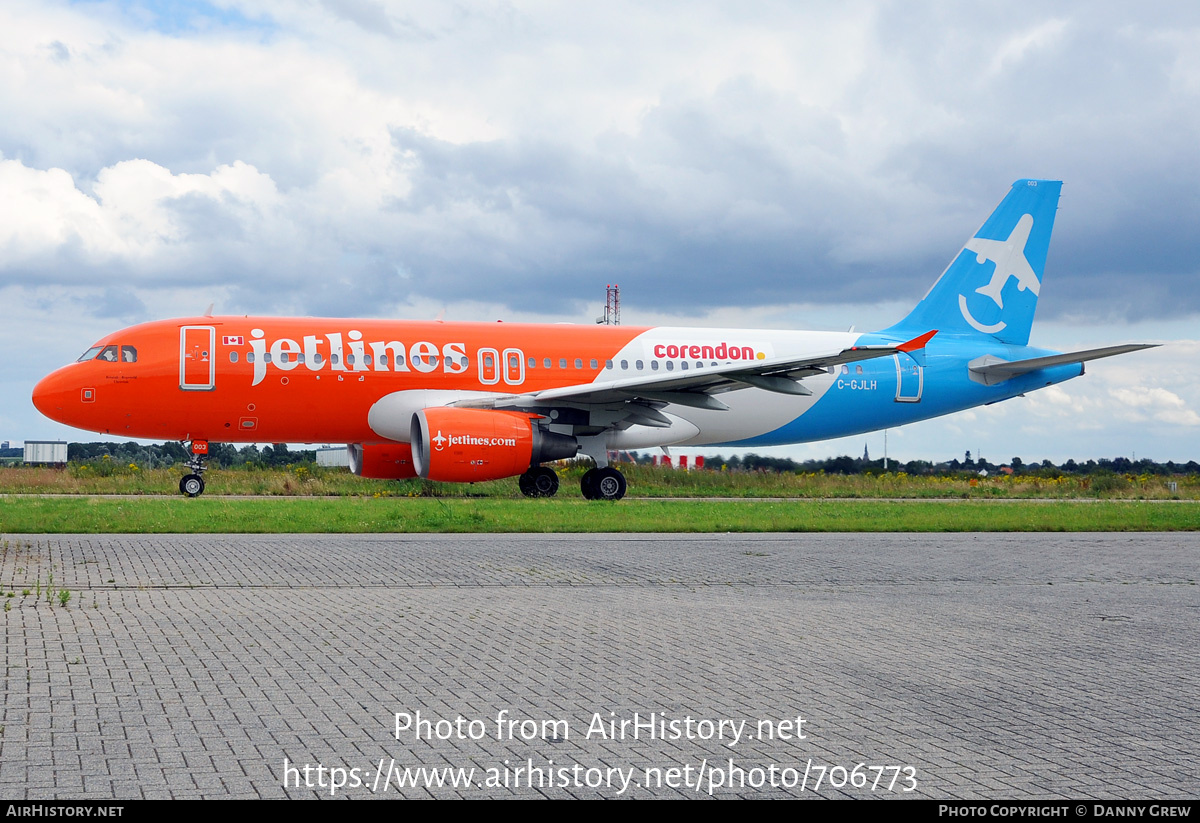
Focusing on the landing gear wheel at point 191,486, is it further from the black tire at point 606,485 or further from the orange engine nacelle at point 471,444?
the black tire at point 606,485

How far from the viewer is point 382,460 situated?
2370cm

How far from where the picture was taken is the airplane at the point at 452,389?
68.3ft

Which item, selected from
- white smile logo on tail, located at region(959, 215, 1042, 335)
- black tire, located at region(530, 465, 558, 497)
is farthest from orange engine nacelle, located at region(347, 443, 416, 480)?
white smile logo on tail, located at region(959, 215, 1042, 335)

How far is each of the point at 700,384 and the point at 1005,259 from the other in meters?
11.0

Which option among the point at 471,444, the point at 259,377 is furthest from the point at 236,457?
the point at 471,444

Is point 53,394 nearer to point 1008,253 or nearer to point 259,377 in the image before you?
point 259,377

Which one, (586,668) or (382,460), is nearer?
(586,668)

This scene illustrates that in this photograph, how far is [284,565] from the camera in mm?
10984

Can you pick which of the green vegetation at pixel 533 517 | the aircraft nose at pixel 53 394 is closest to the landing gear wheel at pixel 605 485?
the green vegetation at pixel 533 517

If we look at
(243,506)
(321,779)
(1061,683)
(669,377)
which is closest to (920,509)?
(669,377)

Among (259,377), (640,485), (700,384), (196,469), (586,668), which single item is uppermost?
(259,377)

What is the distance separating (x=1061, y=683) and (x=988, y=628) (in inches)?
71.5

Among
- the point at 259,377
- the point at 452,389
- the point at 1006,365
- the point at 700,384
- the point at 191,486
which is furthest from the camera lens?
the point at 1006,365

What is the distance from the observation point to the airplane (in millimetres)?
20812
